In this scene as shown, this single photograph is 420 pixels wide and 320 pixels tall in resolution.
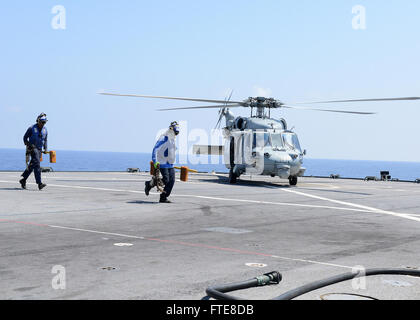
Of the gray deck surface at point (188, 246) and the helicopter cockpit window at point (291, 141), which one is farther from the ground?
the helicopter cockpit window at point (291, 141)

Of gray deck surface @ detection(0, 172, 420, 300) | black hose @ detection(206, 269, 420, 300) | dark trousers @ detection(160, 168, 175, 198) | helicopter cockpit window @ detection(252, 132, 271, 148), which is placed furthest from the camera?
helicopter cockpit window @ detection(252, 132, 271, 148)

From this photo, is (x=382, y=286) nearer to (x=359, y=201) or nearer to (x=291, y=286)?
(x=291, y=286)

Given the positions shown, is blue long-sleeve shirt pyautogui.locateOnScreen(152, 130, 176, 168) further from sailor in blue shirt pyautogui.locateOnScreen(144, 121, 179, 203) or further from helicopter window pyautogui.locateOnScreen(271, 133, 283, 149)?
helicopter window pyautogui.locateOnScreen(271, 133, 283, 149)

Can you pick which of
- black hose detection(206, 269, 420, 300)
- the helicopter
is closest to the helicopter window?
the helicopter

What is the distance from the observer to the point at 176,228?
9.27m

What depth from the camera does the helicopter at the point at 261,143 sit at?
73.7ft

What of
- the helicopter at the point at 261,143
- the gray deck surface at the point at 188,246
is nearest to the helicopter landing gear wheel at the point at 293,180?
the helicopter at the point at 261,143

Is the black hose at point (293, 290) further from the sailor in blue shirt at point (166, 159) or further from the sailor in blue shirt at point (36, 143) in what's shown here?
the sailor in blue shirt at point (36, 143)

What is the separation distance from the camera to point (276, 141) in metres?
23.3

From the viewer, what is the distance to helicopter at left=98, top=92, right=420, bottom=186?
22.5 m

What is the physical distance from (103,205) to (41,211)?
1852 mm

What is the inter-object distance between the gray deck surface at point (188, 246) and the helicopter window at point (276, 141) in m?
9.30

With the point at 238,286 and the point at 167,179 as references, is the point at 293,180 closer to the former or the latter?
the point at 167,179
